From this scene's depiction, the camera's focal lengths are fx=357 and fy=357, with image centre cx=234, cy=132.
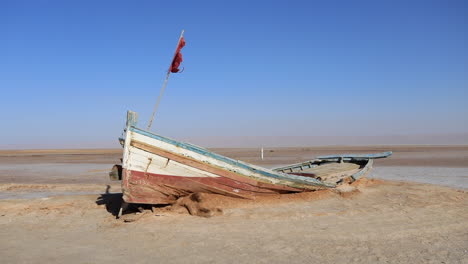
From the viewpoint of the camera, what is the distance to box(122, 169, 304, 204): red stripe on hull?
7215 mm

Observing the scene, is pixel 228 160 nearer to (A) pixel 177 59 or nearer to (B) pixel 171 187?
(B) pixel 171 187

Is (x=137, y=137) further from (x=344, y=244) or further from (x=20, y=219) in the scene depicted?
(x=344, y=244)

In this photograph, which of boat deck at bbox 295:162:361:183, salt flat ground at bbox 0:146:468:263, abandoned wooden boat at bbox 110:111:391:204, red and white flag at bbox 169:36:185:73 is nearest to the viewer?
salt flat ground at bbox 0:146:468:263

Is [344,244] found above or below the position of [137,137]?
below

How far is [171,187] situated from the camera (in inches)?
296

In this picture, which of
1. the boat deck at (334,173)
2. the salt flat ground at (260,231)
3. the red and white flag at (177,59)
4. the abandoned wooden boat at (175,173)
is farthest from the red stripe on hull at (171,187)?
the red and white flag at (177,59)

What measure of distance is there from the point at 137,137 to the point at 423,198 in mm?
6777

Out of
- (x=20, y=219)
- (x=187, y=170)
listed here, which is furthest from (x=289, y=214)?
(x=20, y=219)

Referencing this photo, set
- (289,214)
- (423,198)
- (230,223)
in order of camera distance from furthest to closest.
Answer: (423,198) → (289,214) → (230,223)

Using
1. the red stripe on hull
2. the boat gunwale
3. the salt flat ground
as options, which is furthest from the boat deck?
the red stripe on hull

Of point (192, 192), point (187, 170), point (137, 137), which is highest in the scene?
point (137, 137)

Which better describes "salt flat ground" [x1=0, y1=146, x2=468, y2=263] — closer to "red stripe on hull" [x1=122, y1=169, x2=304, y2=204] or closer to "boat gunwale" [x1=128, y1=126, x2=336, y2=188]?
"red stripe on hull" [x1=122, y1=169, x2=304, y2=204]

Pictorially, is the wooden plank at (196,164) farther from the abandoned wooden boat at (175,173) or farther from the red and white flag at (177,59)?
the red and white flag at (177,59)

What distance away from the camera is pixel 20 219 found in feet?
24.7
